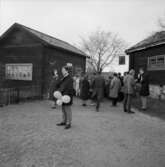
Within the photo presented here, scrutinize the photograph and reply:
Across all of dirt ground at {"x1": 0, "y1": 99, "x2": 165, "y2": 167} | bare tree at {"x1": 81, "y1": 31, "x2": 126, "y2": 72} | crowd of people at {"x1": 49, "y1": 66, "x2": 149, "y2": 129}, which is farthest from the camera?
bare tree at {"x1": 81, "y1": 31, "x2": 126, "y2": 72}

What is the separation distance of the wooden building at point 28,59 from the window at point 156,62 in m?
6.17

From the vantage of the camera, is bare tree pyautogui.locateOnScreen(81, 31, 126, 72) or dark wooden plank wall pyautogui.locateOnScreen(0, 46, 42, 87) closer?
dark wooden plank wall pyautogui.locateOnScreen(0, 46, 42, 87)

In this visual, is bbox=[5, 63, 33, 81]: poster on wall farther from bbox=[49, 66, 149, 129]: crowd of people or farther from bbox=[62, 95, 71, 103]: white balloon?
bbox=[62, 95, 71, 103]: white balloon

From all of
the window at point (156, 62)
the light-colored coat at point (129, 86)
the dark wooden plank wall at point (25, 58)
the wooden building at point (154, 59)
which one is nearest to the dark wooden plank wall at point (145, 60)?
the wooden building at point (154, 59)

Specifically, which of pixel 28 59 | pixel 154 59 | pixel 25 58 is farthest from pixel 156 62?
pixel 25 58

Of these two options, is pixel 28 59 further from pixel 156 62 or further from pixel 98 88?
pixel 156 62

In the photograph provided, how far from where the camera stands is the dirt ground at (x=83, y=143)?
306 cm

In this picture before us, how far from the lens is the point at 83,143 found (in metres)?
3.89

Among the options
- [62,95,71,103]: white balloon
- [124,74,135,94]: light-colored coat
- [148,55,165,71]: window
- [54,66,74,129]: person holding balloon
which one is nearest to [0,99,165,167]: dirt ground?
[54,66,74,129]: person holding balloon

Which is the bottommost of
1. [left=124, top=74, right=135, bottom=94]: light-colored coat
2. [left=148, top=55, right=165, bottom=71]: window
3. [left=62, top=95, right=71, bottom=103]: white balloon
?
[left=62, top=95, right=71, bottom=103]: white balloon

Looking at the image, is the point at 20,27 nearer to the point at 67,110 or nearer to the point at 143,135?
the point at 67,110

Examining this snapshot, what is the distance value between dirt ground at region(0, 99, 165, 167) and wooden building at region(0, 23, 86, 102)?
6176 mm

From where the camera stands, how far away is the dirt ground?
306 cm

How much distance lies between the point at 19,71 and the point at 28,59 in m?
1.35
